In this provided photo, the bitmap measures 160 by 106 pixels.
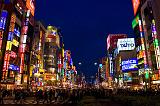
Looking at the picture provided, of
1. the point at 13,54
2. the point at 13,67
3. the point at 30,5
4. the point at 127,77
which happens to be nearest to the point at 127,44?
the point at 127,77

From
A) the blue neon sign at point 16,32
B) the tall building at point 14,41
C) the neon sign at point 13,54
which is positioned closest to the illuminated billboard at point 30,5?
the tall building at point 14,41

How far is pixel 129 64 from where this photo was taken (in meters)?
104

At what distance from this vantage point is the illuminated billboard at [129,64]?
10112cm

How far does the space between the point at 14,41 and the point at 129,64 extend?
60.7 m

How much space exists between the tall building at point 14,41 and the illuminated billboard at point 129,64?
166 ft

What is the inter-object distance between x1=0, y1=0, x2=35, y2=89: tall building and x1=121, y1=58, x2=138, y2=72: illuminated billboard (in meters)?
50.6

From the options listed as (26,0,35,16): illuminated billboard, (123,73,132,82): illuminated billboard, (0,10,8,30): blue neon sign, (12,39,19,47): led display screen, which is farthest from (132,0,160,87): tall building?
(26,0,35,16): illuminated billboard

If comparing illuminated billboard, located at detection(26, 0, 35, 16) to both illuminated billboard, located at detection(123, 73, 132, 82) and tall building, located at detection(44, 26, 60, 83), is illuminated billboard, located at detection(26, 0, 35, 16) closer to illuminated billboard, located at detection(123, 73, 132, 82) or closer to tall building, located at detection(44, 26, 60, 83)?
tall building, located at detection(44, 26, 60, 83)

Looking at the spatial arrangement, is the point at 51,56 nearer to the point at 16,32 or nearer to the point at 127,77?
the point at 127,77

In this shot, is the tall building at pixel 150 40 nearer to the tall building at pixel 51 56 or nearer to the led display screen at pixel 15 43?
the led display screen at pixel 15 43

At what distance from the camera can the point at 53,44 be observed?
415 feet

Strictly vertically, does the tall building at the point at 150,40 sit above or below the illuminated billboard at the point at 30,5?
below

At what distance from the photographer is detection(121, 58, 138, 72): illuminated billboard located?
332 feet

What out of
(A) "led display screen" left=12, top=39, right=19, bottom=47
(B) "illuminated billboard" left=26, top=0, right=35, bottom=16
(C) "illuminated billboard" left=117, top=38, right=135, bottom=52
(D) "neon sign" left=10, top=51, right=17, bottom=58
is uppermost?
(B) "illuminated billboard" left=26, top=0, right=35, bottom=16
